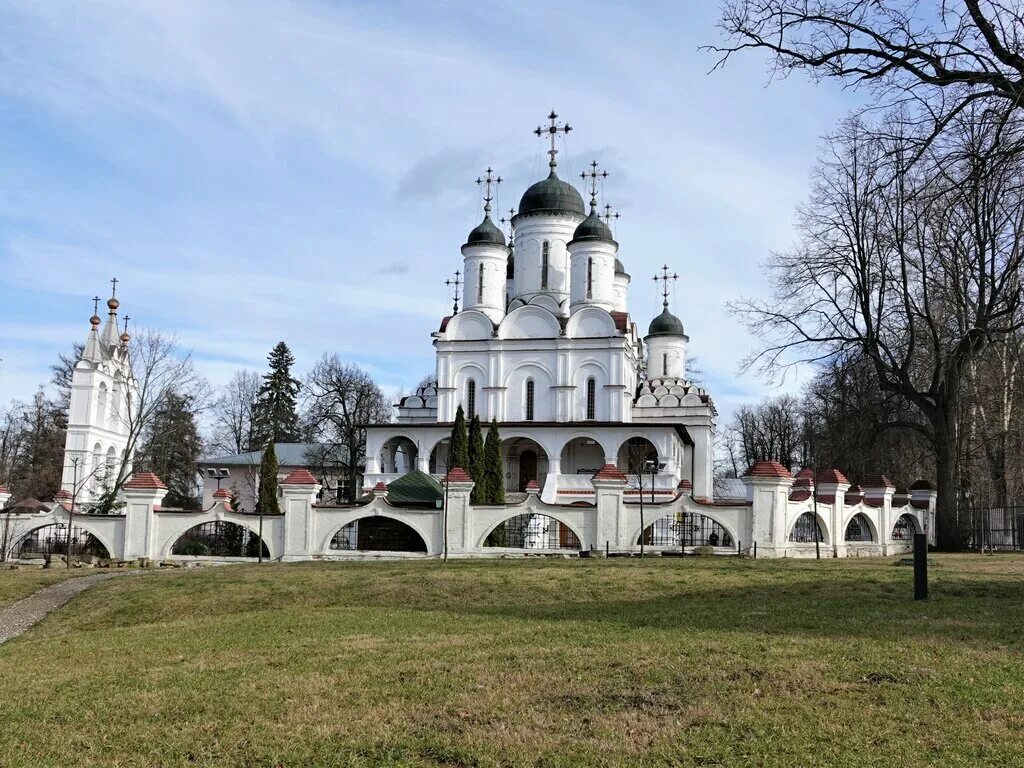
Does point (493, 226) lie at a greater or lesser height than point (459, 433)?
greater

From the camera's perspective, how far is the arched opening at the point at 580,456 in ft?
144

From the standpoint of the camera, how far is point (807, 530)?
24.9 metres

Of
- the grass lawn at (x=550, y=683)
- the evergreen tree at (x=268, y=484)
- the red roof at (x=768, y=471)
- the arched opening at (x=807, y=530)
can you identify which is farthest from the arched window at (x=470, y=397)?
the grass lawn at (x=550, y=683)

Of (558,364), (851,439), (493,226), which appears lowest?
(851,439)

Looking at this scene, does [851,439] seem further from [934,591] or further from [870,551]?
[934,591]

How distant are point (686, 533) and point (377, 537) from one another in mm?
7584

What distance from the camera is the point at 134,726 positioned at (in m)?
6.93

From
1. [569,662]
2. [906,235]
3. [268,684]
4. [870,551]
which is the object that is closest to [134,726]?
[268,684]

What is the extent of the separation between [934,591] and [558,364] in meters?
30.8

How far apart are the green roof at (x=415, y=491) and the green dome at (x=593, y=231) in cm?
1679

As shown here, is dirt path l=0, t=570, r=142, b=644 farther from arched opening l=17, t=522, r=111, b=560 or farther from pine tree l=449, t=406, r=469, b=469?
pine tree l=449, t=406, r=469, b=469

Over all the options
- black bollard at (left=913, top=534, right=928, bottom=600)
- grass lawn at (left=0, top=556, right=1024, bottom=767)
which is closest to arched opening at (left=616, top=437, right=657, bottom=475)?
grass lawn at (left=0, top=556, right=1024, bottom=767)

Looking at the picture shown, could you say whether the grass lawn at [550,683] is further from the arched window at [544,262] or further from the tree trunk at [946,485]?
the arched window at [544,262]

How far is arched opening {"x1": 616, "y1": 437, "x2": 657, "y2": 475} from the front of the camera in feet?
139
